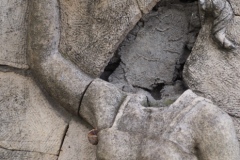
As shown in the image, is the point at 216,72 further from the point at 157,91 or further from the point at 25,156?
the point at 25,156

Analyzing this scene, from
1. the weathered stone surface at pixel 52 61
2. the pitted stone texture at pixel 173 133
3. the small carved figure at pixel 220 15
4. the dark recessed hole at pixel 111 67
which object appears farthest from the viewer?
the dark recessed hole at pixel 111 67

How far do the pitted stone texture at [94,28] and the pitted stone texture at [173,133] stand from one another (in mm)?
235

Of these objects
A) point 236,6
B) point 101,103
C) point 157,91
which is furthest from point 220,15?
point 101,103

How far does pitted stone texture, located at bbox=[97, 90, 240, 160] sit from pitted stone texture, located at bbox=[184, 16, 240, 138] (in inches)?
3.6

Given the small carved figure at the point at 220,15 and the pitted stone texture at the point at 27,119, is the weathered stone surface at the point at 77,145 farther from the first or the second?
the small carved figure at the point at 220,15

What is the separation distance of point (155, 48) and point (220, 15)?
297mm

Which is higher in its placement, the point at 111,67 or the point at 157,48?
the point at 157,48

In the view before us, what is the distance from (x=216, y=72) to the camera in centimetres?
185

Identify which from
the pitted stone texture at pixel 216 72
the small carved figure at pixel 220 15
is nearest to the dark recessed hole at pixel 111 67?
the pitted stone texture at pixel 216 72

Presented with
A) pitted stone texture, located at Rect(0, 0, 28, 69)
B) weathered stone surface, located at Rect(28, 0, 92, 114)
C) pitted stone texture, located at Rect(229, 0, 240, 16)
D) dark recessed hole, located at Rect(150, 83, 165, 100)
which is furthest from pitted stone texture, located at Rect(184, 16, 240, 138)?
pitted stone texture, located at Rect(0, 0, 28, 69)

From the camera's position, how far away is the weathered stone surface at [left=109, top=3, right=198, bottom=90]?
196 cm

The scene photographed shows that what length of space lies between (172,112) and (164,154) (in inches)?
6.0

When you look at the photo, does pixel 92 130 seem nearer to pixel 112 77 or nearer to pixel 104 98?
pixel 104 98

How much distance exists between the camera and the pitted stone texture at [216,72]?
6.01 ft
